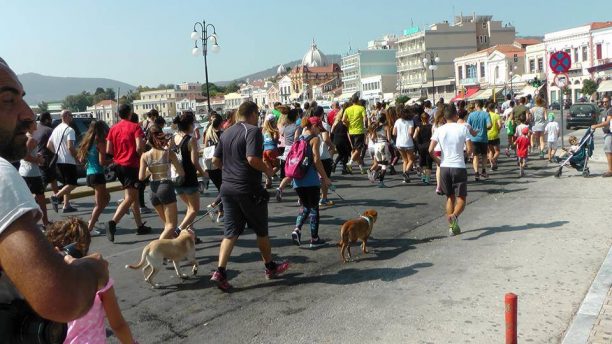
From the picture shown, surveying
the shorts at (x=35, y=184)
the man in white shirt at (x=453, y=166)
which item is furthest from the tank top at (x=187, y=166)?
the man in white shirt at (x=453, y=166)

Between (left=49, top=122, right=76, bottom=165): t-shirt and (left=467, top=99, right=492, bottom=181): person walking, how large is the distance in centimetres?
852

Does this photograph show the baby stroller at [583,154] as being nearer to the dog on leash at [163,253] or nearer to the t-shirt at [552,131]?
the t-shirt at [552,131]

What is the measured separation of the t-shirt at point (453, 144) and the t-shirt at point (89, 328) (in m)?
Answer: 6.00

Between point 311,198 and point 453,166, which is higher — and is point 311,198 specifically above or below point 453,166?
below

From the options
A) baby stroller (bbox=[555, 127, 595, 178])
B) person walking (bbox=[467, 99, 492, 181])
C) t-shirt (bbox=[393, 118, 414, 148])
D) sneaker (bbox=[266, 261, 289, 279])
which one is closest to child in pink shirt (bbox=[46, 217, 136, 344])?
sneaker (bbox=[266, 261, 289, 279])

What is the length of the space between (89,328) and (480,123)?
40.2 ft

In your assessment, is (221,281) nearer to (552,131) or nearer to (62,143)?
(62,143)

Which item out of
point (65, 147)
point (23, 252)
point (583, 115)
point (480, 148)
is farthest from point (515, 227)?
point (583, 115)

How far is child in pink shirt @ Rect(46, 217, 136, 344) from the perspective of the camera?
311 centimetres

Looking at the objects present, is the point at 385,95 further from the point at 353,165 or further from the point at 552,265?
the point at 552,265

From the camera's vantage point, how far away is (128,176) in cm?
852

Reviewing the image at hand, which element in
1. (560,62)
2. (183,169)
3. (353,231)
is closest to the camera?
(353,231)

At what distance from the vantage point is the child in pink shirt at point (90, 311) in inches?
122

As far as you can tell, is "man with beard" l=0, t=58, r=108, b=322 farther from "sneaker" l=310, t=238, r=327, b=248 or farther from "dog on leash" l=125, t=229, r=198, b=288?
"sneaker" l=310, t=238, r=327, b=248
